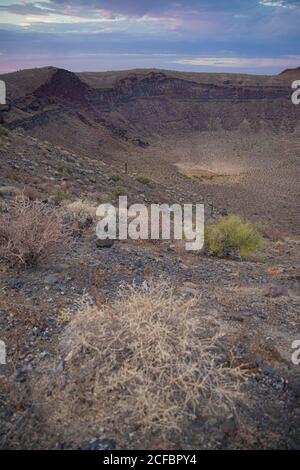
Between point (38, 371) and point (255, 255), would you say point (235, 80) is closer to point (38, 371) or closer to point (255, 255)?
point (255, 255)

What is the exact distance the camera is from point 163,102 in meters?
56.3

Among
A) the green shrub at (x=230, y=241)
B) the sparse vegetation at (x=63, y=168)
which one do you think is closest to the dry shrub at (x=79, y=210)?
the green shrub at (x=230, y=241)

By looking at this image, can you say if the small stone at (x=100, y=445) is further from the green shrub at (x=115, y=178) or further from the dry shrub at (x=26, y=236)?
the green shrub at (x=115, y=178)

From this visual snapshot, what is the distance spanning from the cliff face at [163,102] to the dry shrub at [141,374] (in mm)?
38454

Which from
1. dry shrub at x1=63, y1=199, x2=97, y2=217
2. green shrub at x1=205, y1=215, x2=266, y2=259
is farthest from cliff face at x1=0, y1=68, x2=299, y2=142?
green shrub at x1=205, y1=215, x2=266, y2=259

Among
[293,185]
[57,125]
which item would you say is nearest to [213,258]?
[293,185]

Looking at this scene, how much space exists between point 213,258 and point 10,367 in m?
5.94

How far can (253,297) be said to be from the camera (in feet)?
22.0

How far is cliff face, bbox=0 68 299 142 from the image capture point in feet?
144

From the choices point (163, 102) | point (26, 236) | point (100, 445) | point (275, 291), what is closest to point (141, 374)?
point (100, 445)

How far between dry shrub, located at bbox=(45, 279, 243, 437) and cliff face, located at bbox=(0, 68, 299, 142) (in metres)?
38.5

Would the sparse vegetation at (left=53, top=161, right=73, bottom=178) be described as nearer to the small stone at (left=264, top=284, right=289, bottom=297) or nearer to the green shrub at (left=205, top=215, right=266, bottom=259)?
the green shrub at (left=205, top=215, right=266, bottom=259)

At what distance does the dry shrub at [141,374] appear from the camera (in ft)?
12.2

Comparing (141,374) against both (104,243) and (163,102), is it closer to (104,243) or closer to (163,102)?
(104,243)
